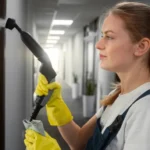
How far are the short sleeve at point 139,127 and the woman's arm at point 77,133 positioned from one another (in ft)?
1.21

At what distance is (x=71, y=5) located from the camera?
441cm

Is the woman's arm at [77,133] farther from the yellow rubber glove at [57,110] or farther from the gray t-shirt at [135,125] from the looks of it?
the gray t-shirt at [135,125]

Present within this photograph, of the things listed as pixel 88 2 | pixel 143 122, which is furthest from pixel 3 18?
pixel 88 2

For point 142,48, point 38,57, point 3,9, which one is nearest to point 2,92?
point 38,57

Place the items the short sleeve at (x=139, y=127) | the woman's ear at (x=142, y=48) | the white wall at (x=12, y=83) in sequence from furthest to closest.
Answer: the white wall at (x=12, y=83), the woman's ear at (x=142, y=48), the short sleeve at (x=139, y=127)

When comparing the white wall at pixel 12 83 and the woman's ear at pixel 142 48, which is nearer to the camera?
the woman's ear at pixel 142 48

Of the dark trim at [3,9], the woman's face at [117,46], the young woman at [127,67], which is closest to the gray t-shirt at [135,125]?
the young woman at [127,67]

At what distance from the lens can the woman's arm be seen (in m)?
1.19

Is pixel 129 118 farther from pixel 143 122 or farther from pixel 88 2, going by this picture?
pixel 88 2

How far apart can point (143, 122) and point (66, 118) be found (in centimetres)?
46

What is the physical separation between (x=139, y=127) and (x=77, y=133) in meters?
0.45

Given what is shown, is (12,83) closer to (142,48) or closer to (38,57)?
(38,57)

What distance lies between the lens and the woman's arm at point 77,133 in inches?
46.7

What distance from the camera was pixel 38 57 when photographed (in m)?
0.94
